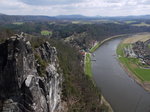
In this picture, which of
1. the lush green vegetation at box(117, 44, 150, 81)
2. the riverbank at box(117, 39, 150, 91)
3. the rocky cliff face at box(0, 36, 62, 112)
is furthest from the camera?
the lush green vegetation at box(117, 44, 150, 81)

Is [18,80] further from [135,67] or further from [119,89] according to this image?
[135,67]

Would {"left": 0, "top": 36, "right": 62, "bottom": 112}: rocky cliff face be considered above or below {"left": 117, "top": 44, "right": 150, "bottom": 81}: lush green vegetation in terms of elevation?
above

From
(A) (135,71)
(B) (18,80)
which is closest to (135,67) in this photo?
(A) (135,71)

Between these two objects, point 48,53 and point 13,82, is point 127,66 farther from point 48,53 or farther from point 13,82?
point 13,82

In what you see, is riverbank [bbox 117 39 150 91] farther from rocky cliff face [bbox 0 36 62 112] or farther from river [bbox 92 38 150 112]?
rocky cliff face [bbox 0 36 62 112]

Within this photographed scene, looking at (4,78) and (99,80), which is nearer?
(4,78)

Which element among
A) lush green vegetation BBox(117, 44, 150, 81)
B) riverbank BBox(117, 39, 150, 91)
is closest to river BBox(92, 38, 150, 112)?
riverbank BBox(117, 39, 150, 91)

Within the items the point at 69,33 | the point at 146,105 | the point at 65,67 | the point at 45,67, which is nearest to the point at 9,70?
the point at 45,67
